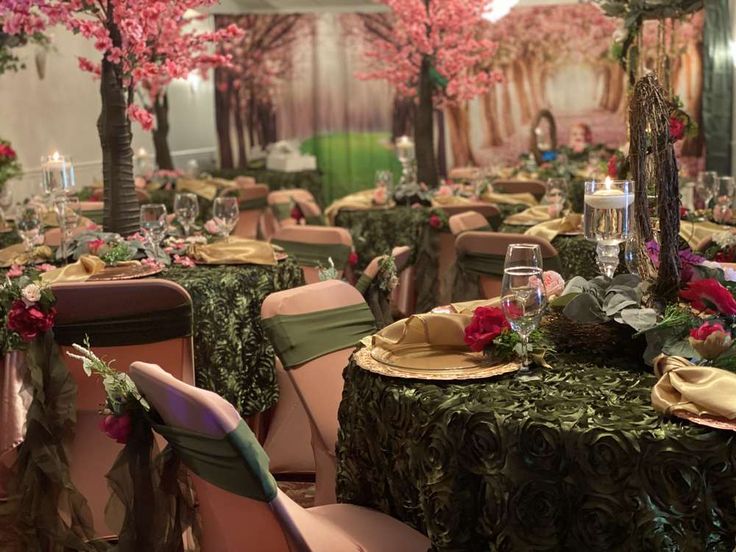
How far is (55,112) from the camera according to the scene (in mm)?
8281

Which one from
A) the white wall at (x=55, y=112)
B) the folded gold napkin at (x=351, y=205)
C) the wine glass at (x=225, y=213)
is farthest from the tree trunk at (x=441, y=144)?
the wine glass at (x=225, y=213)

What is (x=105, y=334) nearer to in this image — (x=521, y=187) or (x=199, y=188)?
(x=521, y=187)

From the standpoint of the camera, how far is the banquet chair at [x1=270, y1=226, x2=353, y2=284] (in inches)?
180

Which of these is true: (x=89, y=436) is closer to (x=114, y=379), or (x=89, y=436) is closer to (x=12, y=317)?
(x=12, y=317)

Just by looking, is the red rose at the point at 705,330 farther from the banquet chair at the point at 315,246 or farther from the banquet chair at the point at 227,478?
the banquet chair at the point at 315,246

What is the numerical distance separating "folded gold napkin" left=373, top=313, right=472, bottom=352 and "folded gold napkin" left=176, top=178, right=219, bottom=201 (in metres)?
5.71

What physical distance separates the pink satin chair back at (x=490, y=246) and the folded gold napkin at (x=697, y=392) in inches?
84.6

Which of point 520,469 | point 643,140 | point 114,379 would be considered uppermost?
point 643,140

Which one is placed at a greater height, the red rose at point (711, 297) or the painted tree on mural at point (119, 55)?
the painted tree on mural at point (119, 55)

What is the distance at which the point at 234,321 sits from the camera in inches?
146

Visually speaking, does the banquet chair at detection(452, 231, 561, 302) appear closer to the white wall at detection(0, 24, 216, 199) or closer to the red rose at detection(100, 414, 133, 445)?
the red rose at detection(100, 414, 133, 445)

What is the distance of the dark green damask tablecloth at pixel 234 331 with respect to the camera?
3.59m

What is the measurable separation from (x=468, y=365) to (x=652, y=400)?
1.40 feet

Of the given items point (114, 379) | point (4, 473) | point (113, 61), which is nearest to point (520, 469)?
point (114, 379)
